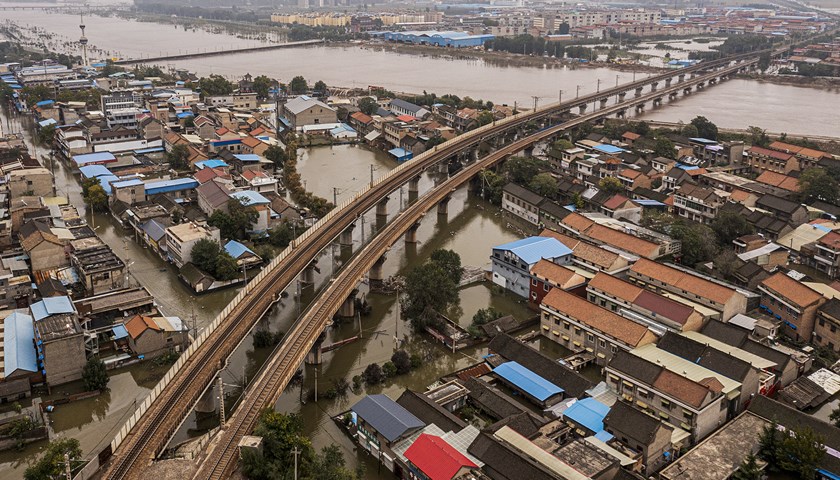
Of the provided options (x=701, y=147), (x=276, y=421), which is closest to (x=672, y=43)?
(x=701, y=147)

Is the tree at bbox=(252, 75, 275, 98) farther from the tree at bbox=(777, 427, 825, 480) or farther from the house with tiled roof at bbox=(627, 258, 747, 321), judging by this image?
the tree at bbox=(777, 427, 825, 480)

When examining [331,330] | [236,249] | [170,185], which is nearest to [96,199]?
[170,185]

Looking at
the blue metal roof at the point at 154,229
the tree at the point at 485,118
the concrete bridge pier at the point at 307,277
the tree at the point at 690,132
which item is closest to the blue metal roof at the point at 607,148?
the tree at the point at 690,132

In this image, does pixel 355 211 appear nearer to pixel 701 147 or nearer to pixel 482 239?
pixel 482 239

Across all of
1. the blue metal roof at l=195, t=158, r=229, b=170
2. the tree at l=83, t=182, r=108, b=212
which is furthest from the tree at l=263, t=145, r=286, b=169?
the tree at l=83, t=182, r=108, b=212

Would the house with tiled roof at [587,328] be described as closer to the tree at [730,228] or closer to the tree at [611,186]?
the tree at [730,228]

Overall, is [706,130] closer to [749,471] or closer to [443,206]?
[443,206]

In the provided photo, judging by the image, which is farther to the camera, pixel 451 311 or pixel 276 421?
pixel 451 311
